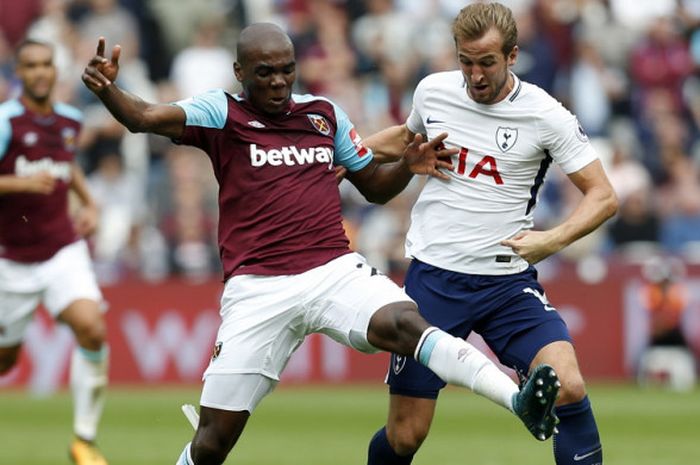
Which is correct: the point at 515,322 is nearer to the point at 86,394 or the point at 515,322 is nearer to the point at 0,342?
the point at 86,394

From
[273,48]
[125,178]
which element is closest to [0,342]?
[273,48]

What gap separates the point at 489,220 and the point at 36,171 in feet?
16.1

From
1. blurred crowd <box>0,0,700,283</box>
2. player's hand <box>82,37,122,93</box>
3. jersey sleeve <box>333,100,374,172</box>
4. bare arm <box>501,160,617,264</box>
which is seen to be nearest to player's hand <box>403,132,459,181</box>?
jersey sleeve <box>333,100,374,172</box>

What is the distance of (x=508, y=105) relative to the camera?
8.51m

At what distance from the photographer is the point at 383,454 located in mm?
8766

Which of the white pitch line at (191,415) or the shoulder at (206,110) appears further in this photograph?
the white pitch line at (191,415)

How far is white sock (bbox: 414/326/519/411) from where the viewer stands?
24.3ft

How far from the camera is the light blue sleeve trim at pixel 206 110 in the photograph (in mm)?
8062

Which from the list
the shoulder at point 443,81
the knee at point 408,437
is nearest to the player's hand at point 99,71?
the shoulder at point 443,81

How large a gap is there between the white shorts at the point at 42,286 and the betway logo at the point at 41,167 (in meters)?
0.60

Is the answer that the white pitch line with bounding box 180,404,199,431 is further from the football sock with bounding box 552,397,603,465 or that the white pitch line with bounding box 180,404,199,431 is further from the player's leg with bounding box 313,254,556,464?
the football sock with bounding box 552,397,603,465

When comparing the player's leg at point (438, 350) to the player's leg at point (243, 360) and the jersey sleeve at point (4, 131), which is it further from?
the jersey sleeve at point (4, 131)

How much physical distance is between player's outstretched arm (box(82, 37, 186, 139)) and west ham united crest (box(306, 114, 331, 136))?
0.82m

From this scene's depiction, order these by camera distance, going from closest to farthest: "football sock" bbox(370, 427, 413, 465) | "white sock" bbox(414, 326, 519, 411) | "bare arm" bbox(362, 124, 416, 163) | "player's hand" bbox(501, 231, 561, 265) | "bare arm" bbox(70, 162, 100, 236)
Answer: "white sock" bbox(414, 326, 519, 411) < "player's hand" bbox(501, 231, 561, 265) < "football sock" bbox(370, 427, 413, 465) < "bare arm" bbox(362, 124, 416, 163) < "bare arm" bbox(70, 162, 100, 236)
